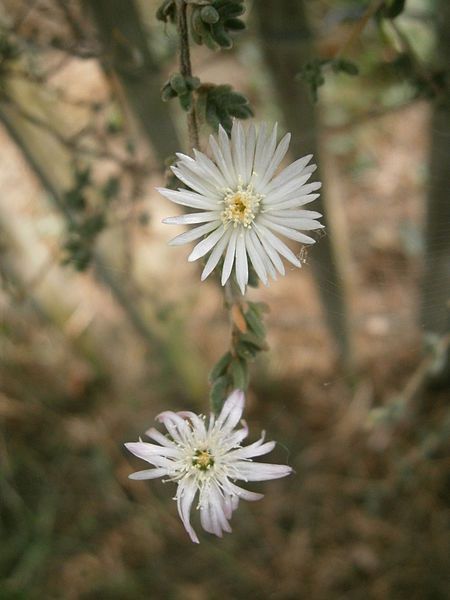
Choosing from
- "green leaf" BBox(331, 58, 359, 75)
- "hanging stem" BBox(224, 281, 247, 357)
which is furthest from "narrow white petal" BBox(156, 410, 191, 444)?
"green leaf" BBox(331, 58, 359, 75)

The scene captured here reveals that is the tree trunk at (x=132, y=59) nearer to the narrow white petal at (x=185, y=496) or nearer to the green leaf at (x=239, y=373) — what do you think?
the green leaf at (x=239, y=373)

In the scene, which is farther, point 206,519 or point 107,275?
point 107,275

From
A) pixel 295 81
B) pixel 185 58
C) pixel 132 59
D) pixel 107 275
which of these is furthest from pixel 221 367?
pixel 107 275

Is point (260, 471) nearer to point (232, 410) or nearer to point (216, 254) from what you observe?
point (232, 410)

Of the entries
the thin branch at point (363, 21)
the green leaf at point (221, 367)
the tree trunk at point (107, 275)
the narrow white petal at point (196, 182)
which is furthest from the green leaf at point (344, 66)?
the tree trunk at point (107, 275)

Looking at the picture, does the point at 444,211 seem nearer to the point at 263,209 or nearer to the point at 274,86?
the point at 274,86

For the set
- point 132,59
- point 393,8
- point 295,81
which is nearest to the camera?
point 393,8
